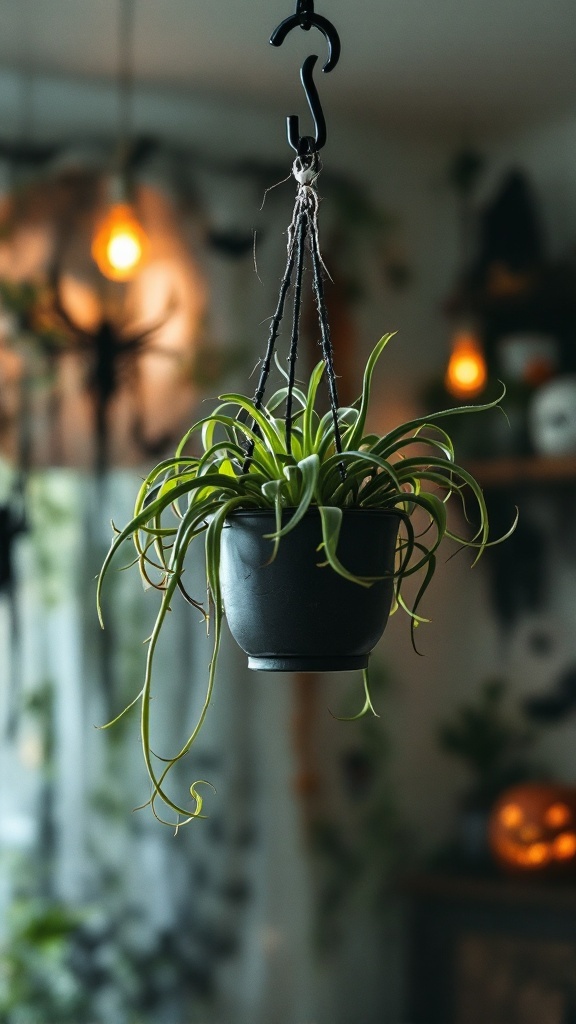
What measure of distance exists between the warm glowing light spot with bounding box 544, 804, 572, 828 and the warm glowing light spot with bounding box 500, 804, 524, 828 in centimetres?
6

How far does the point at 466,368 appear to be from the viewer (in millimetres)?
2650

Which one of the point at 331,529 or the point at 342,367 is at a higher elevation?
the point at 342,367

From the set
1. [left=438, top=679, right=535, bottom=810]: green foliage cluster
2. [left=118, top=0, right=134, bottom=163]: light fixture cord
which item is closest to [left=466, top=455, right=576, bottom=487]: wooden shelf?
[left=438, top=679, right=535, bottom=810]: green foliage cluster

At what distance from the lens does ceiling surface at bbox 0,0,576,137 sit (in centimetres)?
238

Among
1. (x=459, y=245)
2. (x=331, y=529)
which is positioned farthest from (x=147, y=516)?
(x=459, y=245)

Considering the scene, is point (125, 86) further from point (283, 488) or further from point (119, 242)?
point (283, 488)

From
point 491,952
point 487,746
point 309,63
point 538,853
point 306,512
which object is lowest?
point 491,952

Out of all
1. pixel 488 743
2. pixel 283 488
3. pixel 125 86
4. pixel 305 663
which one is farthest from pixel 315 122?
pixel 488 743

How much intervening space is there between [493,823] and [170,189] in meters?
1.62

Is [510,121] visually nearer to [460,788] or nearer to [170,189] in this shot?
[170,189]

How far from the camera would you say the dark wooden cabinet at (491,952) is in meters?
2.37

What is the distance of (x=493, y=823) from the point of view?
247 cm

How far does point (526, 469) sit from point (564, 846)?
0.83 meters

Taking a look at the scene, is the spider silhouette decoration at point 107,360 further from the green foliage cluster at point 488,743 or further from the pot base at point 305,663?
the pot base at point 305,663
